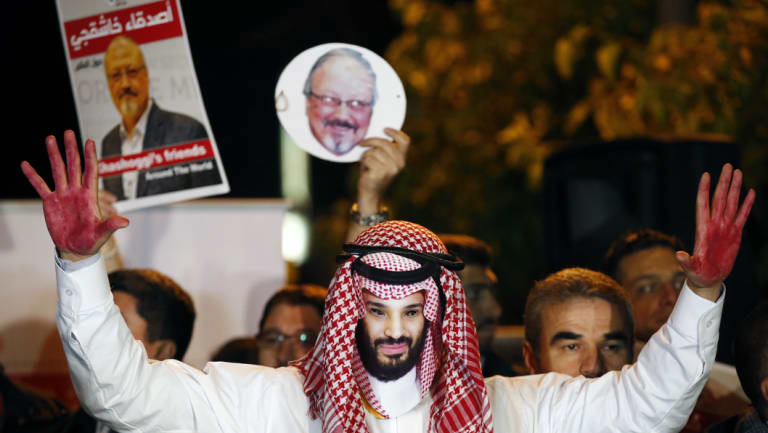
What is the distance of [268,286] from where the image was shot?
526cm

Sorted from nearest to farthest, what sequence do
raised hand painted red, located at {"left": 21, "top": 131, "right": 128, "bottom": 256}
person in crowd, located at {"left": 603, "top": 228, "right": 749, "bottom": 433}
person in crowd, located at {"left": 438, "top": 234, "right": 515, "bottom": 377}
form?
1. raised hand painted red, located at {"left": 21, "top": 131, "right": 128, "bottom": 256}
2. person in crowd, located at {"left": 603, "top": 228, "right": 749, "bottom": 433}
3. person in crowd, located at {"left": 438, "top": 234, "right": 515, "bottom": 377}

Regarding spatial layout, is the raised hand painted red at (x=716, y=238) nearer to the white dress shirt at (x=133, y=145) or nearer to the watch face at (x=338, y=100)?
the watch face at (x=338, y=100)

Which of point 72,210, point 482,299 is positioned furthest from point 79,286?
point 482,299

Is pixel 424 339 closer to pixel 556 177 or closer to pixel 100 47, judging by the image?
pixel 100 47

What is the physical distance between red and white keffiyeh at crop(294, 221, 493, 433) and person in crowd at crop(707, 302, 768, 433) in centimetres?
84

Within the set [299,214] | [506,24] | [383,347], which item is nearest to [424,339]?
[383,347]

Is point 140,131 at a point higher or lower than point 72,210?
higher

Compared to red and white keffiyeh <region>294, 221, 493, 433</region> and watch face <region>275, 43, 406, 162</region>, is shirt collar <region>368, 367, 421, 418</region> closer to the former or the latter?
red and white keffiyeh <region>294, 221, 493, 433</region>

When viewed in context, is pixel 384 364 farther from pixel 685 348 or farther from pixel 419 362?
pixel 685 348

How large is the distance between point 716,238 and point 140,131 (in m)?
2.27

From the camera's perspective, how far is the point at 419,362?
3.19 metres

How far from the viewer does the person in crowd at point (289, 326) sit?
424 centimetres

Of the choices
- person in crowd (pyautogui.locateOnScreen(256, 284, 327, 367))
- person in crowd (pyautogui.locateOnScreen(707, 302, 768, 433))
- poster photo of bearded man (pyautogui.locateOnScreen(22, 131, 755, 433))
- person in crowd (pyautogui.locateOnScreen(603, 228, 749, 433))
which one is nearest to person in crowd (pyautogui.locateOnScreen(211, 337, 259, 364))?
person in crowd (pyautogui.locateOnScreen(256, 284, 327, 367))

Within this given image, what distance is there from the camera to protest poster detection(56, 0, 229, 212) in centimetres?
403
